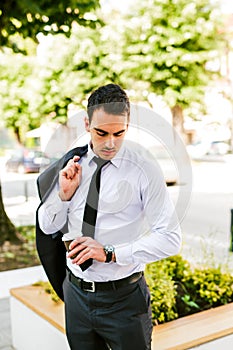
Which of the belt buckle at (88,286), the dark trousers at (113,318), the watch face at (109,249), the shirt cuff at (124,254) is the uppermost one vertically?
the watch face at (109,249)

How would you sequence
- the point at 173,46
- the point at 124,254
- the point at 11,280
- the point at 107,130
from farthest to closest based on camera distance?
1. the point at 173,46
2. the point at 11,280
3. the point at 124,254
4. the point at 107,130

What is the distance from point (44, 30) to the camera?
6082mm

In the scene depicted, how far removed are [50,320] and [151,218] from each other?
1.43 m

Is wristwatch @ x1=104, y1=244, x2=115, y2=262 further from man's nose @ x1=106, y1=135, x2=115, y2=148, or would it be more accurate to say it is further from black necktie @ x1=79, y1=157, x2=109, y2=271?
man's nose @ x1=106, y1=135, x2=115, y2=148

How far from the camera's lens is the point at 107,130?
179 cm

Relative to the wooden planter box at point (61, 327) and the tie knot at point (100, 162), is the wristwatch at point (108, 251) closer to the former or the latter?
the tie knot at point (100, 162)

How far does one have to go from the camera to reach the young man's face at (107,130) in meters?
1.79

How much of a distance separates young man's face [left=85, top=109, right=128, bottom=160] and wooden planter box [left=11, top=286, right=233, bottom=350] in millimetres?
1310

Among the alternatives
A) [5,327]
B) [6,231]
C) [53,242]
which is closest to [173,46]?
[6,231]

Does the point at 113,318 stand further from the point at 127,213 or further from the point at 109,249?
the point at 127,213

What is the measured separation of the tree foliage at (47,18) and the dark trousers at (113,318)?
4502 millimetres

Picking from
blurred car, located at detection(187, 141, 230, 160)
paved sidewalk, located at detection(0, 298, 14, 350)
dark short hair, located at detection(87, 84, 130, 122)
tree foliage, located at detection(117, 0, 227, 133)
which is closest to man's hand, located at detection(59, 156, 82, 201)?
dark short hair, located at detection(87, 84, 130, 122)

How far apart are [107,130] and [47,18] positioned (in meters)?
4.83

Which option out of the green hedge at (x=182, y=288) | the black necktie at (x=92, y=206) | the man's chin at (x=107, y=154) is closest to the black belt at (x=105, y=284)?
the black necktie at (x=92, y=206)
